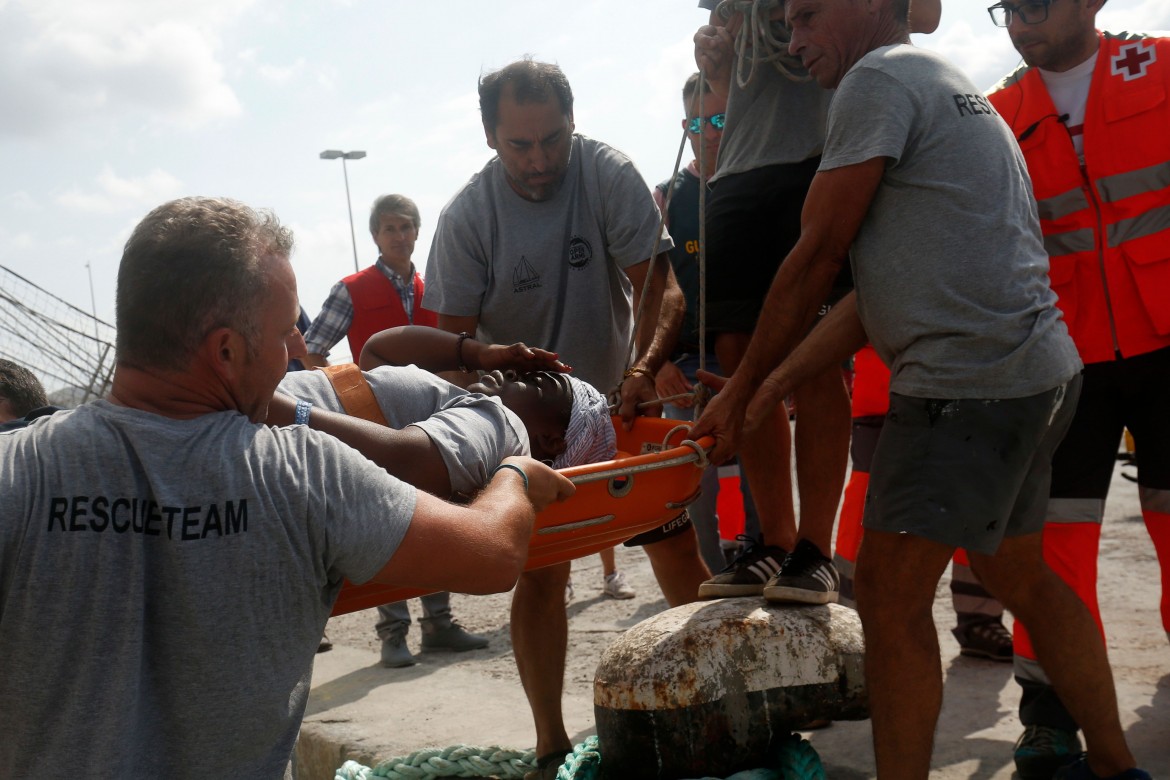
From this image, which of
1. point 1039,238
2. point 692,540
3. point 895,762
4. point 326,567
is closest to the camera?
point 326,567

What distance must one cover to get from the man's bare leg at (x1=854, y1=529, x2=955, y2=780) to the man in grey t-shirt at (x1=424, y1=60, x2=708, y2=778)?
1.16 m

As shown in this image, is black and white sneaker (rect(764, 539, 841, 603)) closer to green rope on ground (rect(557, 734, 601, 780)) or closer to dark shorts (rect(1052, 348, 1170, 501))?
green rope on ground (rect(557, 734, 601, 780))

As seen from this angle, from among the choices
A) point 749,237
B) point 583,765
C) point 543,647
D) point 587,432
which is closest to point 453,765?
point 543,647

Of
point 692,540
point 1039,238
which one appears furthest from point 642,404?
point 1039,238

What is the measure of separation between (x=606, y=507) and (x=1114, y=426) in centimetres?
199

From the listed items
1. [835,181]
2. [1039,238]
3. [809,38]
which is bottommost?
[1039,238]

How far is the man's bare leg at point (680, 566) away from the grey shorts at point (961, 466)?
116 cm

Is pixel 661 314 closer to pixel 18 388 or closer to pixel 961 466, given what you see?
pixel 961 466

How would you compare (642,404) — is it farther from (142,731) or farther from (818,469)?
(142,731)

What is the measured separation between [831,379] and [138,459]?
227cm

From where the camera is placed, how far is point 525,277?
403 cm

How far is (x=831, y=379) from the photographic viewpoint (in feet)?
11.4

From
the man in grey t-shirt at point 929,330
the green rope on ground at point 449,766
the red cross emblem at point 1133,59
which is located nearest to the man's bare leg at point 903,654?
the man in grey t-shirt at point 929,330

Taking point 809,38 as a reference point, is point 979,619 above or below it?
below
